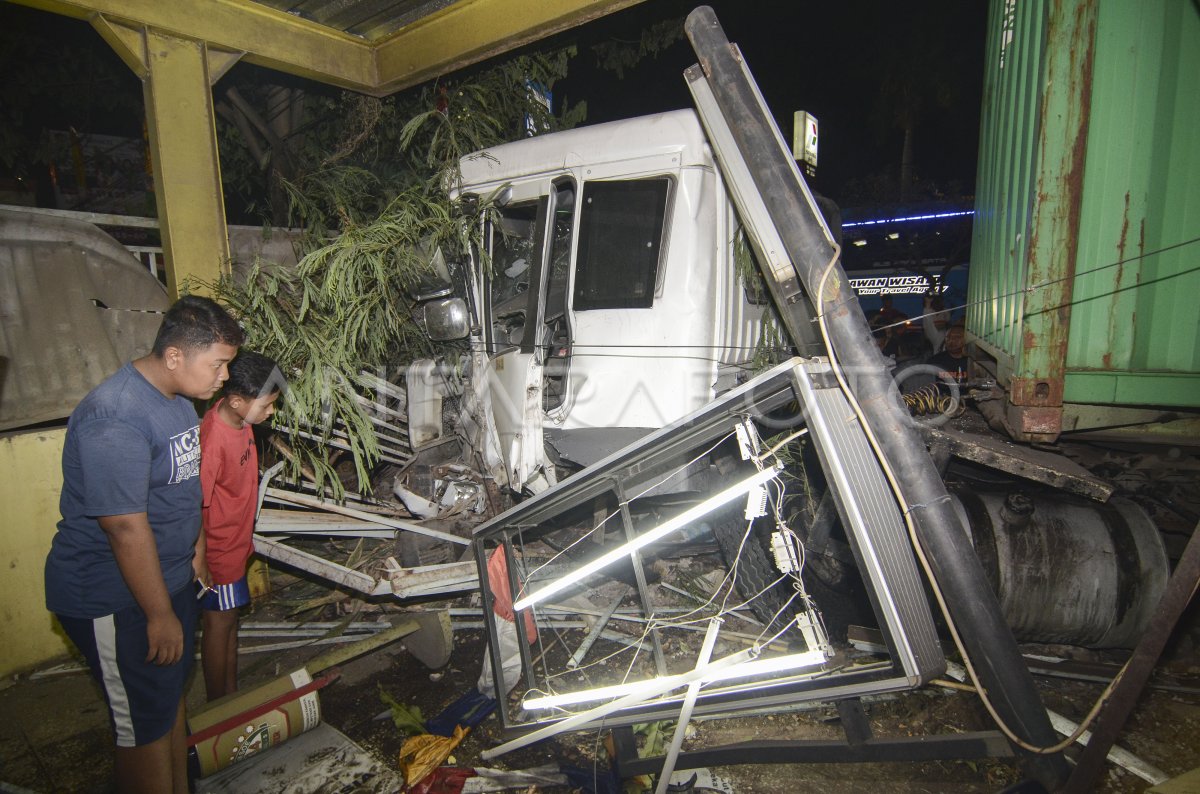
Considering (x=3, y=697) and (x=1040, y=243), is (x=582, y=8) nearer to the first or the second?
(x=1040, y=243)

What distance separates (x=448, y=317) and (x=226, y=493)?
153 centimetres

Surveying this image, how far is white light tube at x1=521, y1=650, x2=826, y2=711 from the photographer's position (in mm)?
1804

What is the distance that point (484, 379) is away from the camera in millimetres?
3701

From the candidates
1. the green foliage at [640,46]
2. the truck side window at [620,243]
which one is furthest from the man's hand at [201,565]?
the green foliage at [640,46]

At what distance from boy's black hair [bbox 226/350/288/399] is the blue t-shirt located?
1.46 ft

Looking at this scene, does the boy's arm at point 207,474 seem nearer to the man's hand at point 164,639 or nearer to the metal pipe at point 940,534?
the man's hand at point 164,639

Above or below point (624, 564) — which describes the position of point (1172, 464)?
above

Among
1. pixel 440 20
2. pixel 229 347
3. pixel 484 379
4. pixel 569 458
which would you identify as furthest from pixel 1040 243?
pixel 440 20

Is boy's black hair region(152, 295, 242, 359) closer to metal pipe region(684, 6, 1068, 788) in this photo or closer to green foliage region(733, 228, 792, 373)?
metal pipe region(684, 6, 1068, 788)

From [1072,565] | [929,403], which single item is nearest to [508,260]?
[929,403]

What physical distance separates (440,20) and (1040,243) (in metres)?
4.07

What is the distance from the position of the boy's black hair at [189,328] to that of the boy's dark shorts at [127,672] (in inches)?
38.5

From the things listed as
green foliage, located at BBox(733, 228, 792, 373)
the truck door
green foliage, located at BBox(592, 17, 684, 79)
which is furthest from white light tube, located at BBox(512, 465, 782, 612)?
green foliage, located at BBox(592, 17, 684, 79)

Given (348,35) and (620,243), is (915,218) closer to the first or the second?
(620,243)
